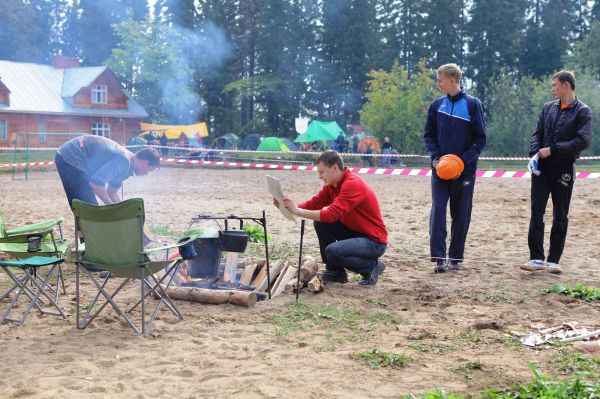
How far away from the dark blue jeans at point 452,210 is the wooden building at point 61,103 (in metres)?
37.2

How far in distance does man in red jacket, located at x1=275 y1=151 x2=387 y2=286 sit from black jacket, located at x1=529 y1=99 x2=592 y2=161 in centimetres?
205

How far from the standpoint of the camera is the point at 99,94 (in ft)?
154

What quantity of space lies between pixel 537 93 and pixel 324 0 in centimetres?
2548

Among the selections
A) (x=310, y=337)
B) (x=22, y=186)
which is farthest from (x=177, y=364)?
(x=22, y=186)

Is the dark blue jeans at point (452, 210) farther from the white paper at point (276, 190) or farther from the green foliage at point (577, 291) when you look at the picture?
the white paper at point (276, 190)

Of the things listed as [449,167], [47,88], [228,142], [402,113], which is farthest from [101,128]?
[449,167]

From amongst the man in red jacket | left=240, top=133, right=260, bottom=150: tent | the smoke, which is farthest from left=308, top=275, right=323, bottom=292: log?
the smoke

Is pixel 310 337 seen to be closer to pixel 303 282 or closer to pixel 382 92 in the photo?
pixel 303 282

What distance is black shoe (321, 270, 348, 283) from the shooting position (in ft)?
22.9

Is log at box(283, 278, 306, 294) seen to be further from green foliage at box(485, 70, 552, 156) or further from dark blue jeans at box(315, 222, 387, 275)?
green foliage at box(485, 70, 552, 156)

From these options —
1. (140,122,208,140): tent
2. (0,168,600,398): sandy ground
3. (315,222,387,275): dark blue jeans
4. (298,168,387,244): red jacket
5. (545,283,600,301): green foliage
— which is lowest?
(0,168,600,398): sandy ground

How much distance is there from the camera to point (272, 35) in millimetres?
55438

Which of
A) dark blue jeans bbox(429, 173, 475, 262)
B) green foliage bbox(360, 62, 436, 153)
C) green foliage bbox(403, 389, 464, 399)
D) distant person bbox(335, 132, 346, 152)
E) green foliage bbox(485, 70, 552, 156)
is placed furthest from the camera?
distant person bbox(335, 132, 346, 152)

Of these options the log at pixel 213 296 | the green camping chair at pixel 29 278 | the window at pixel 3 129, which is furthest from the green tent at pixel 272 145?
the green camping chair at pixel 29 278
